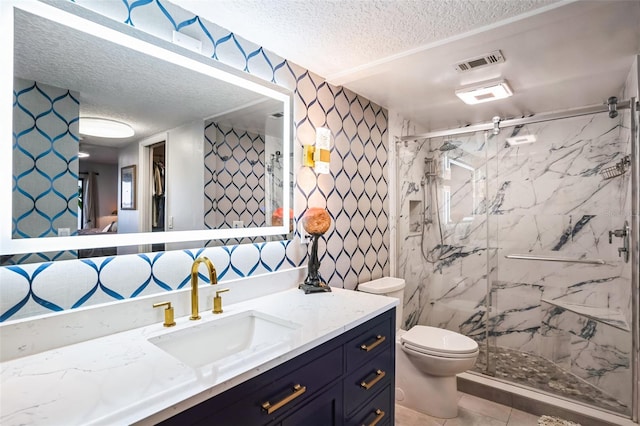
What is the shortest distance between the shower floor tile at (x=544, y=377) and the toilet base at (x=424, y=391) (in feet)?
1.72

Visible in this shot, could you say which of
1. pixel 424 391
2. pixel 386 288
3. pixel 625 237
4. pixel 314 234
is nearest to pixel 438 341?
pixel 424 391

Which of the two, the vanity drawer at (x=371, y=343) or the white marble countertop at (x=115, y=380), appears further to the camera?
the vanity drawer at (x=371, y=343)

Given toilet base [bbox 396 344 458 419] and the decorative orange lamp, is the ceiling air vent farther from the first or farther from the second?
toilet base [bbox 396 344 458 419]

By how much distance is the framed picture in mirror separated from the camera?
4.21 feet

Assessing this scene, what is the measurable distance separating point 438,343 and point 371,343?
89cm

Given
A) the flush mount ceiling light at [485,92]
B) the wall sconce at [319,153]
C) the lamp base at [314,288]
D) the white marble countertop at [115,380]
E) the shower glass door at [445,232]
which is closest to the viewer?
the white marble countertop at [115,380]

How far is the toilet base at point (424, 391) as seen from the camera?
2.18 metres

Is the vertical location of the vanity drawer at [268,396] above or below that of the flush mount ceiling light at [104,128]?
below

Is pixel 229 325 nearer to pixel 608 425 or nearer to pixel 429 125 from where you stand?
pixel 608 425

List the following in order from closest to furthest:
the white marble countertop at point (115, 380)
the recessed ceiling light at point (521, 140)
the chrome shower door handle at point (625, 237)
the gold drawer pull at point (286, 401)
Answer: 1. the white marble countertop at point (115, 380)
2. the gold drawer pull at point (286, 401)
3. the chrome shower door handle at point (625, 237)
4. the recessed ceiling light at point (521, 140)

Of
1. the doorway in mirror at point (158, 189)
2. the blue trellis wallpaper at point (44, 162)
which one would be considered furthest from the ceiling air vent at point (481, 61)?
the blue trellis wallpaper at point (44, 162)

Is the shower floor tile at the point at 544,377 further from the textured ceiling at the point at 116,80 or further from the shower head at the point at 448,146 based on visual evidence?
the textured ceiling at the point at 116,80

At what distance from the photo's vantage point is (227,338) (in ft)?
4.59

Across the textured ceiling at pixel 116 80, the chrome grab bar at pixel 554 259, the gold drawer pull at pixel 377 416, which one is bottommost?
the gold drawer pull at pixel 377 416
